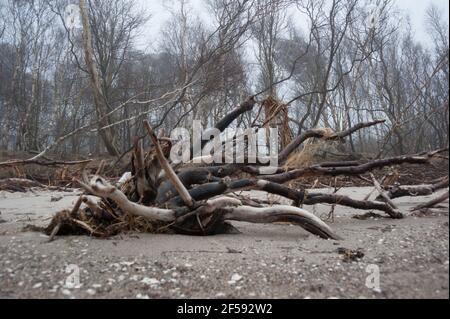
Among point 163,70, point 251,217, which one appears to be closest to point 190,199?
point 251,217

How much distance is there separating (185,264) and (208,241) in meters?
0.49

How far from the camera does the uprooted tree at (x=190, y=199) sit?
2.24 metres

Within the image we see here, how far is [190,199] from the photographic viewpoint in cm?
227

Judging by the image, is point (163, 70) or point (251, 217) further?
point (163, 70)

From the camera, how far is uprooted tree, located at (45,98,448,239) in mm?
2236

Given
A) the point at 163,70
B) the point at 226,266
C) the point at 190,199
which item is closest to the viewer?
the point at 226,266

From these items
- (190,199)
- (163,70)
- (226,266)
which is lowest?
(226,266)

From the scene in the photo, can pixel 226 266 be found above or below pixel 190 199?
below

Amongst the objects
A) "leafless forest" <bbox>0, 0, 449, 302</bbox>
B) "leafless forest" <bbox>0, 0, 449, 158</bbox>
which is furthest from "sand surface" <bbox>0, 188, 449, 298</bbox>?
"leafless forest" <bbox>0, 0, 449, 158</bbox>

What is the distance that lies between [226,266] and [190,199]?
0.75m

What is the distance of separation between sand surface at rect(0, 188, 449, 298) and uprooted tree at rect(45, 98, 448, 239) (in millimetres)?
128

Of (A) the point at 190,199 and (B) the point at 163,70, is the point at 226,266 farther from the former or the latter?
(B) the point at 163,70
